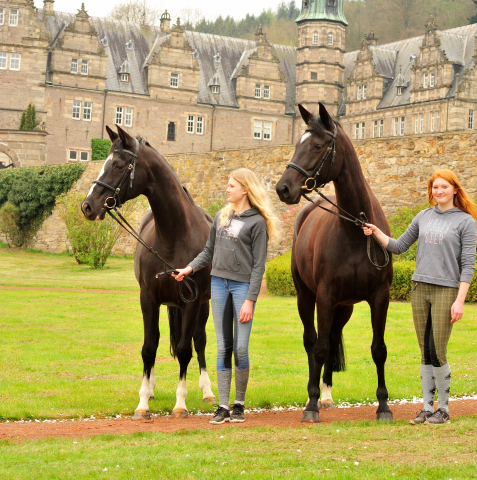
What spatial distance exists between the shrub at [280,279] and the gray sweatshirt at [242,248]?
12639 mm

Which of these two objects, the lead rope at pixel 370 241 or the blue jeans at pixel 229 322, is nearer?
the lead rope at pixel 370 241

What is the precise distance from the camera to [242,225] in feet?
19.5

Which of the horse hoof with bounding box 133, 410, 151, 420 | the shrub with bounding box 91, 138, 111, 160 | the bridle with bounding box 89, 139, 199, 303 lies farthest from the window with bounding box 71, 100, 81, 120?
the horse hoof with bounding box 133, 410, 151, 420

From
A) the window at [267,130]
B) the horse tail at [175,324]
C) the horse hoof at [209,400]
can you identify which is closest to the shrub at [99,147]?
the window at [267,130]

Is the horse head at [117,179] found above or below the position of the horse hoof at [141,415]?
above

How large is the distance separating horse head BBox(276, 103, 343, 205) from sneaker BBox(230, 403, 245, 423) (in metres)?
1.86

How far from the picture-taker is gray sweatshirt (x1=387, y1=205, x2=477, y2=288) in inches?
214

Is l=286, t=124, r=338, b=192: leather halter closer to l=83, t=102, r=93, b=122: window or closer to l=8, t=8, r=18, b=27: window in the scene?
l=8, t=8, r=18, b=27: window

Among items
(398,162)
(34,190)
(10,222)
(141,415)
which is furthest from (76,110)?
(141,415)

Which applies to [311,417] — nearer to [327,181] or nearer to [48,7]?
[327,181]

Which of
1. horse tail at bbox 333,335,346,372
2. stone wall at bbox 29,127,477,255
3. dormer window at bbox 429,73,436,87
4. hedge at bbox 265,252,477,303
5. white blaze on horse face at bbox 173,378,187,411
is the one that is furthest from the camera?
dormer window at bbox 429,73,436,87

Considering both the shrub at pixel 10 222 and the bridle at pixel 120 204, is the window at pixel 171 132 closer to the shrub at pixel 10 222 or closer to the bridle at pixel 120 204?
the shrub at pixel 10 222

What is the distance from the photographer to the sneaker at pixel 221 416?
5.86 m

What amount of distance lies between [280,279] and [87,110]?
120ft
